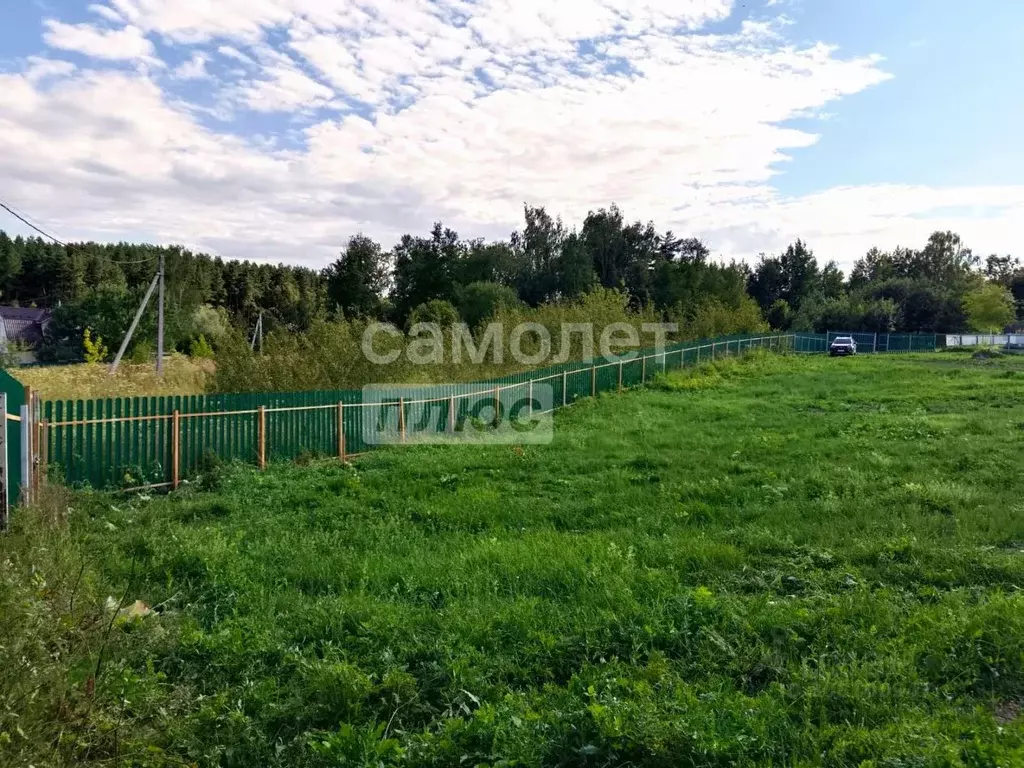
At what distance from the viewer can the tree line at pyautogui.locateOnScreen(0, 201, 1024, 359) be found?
145 ft

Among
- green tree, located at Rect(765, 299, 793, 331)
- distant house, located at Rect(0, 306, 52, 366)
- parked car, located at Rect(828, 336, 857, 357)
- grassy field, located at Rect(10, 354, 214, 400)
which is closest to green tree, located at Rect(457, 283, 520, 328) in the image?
grassy field, located at Rect(10, 354, 214, 400)

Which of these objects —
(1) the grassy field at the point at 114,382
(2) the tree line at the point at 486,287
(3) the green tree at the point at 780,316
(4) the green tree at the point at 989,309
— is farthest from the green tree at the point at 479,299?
(4) the green tree at the point at 989,309

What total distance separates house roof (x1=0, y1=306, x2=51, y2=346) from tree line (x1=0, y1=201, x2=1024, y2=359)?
3984mm

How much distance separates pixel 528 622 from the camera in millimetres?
4879

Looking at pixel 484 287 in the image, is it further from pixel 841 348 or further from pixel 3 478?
pixel 3 478

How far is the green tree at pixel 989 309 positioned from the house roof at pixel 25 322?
2917 inches

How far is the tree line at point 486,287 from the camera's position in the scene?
4416 cm

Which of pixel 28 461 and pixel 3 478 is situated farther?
pixel 28 461

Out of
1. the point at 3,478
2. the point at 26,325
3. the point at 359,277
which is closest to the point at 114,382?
the point at 3,478

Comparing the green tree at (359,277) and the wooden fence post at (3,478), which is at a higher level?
the green tree at (359,277)

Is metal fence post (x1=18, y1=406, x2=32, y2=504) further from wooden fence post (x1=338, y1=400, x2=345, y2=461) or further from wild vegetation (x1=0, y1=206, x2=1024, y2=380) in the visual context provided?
wild vegetation (x1=0, y1=206, x2=1024, y2=380)

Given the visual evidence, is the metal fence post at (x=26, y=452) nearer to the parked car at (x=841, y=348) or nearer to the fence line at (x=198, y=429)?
the fence line at (x=198, y=429)

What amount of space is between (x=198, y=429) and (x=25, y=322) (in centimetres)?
6597

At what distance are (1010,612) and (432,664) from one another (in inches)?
153
